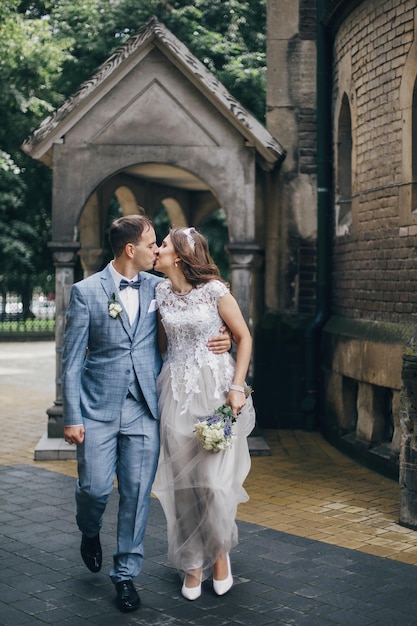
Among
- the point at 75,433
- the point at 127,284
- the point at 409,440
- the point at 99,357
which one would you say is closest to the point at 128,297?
the point at 127,284

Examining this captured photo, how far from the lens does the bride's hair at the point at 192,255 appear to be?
5.36 metres

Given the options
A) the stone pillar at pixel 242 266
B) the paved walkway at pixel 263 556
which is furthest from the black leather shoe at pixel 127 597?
the stone pillar at pixel 242 266

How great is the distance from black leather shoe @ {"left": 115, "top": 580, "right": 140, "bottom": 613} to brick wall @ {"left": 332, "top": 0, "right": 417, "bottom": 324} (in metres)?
4.39

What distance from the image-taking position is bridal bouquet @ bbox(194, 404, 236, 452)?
5172 millimetres

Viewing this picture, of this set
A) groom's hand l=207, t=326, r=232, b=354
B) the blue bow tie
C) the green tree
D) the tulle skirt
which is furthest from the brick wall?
the green tree

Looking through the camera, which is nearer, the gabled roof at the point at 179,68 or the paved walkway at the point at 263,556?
the paved walkway at the point at 263,556

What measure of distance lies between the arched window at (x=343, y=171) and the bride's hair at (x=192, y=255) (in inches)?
227

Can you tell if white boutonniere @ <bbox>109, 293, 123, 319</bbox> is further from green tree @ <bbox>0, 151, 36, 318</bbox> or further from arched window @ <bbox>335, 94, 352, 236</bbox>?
green tree @ <bbox>0, 151, 36, 318</bbox>

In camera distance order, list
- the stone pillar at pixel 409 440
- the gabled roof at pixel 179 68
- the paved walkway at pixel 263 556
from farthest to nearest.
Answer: the gabled roof at pixel 179 68
the stone pillar at pixel 409 440
the paved walkway at pixel 263 556

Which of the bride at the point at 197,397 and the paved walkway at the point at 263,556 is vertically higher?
the bride at the point at 197,397

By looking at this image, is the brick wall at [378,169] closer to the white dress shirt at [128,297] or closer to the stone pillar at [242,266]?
the stone pillar at [242,266]

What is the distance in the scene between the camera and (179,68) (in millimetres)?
9945

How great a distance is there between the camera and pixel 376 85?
945 cm

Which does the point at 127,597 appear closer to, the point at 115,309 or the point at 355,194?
the point at 115,309
